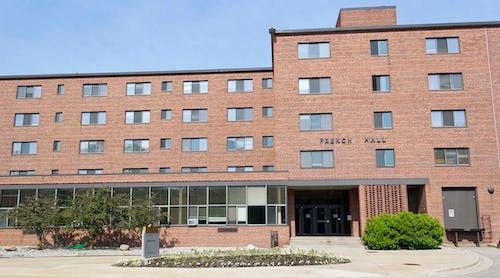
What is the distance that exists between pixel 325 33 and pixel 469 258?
1947cm

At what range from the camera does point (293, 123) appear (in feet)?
116

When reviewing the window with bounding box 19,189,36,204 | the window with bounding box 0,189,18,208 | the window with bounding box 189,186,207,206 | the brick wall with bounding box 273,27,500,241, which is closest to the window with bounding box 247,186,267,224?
the brick wall with bounding box 273,27,500,241

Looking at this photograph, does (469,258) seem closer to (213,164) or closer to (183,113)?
(213,164)

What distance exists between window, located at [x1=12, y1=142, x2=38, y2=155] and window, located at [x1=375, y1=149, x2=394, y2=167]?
28226mm

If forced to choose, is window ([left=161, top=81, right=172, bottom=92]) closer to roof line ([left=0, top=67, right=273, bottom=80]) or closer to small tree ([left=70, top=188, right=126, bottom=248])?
roof line ([left=0, top=67, right=273, bottom=80])

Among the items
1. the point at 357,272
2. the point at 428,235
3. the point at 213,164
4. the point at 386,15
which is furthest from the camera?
the point at 213,164

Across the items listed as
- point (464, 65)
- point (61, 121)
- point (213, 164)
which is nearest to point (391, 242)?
point (464, 65)

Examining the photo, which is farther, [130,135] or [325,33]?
[130,135]

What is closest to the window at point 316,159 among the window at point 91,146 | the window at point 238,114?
the window at point 238,114

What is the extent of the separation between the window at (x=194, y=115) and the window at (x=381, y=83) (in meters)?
14.8

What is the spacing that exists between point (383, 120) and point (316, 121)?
4.45 metres

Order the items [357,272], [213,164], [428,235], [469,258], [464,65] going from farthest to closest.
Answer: [213,164] → [464,65] → [428,235] → [469,258] → [357,272]

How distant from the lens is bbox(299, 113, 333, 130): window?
3516 cm

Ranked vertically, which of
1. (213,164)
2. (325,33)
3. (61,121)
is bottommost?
(213,164)
